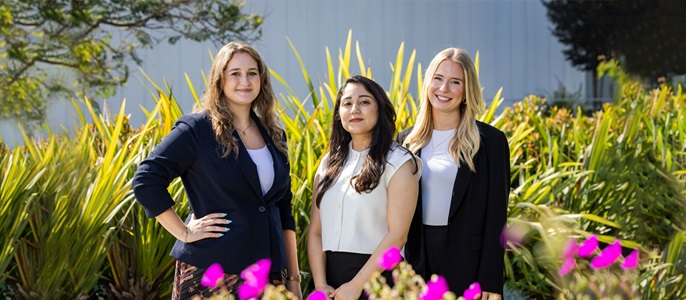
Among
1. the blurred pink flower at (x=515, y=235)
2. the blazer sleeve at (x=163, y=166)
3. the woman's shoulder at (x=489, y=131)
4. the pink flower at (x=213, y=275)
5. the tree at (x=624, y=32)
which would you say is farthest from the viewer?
the tree at (x=624, y=32)

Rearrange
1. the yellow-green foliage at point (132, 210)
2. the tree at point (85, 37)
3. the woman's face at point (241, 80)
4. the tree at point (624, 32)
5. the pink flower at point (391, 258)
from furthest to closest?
the tree at point (624, 32), the tree at point (85, 37), the yellow-green foliage at point (132, 210), the woman's face at point (241, 80), the pink flower at point (391, 258)

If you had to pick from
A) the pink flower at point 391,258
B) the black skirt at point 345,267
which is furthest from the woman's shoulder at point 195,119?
the pink flower at point 391,258

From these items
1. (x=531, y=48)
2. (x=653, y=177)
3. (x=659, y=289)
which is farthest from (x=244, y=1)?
(x=659, y=289)

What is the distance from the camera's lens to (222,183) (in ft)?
8.37

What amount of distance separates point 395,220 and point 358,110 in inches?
14.0

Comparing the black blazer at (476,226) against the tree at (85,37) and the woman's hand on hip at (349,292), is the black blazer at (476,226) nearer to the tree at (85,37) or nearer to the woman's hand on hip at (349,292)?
the woman's hand on hip at (349,292)

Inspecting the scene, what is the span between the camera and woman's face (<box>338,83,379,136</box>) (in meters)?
2.64

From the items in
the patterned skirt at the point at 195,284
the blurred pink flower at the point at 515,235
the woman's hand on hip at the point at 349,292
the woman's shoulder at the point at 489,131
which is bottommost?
the blurred pink flower at the point at 515,235

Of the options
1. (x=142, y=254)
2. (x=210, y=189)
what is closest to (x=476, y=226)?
(x=210, y=189)

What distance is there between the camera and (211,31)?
1004cm

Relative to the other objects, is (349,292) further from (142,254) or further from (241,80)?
(142,254)

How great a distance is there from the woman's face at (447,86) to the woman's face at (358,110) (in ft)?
0.72

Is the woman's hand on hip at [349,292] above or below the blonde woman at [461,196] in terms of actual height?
below

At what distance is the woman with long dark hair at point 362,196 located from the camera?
8.47 feet
